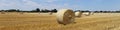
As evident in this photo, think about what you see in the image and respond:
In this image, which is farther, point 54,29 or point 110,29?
point 110,29

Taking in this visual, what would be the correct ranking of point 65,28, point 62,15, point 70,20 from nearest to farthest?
point 65,28 < point 62,15 < point 70,20

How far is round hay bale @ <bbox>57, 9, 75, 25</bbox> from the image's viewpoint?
1989 cm

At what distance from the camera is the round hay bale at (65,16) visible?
65.3 feet

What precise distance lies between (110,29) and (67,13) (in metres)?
4.14

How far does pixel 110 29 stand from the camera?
1769 centimetres

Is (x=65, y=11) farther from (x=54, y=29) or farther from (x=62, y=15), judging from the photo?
(x=54, y=29)

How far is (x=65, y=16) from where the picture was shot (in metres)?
20.4

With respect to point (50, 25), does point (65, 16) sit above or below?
above

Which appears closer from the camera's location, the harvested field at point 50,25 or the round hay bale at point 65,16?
the harvested field at point 50,25

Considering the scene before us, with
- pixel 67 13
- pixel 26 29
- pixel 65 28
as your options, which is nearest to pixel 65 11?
pixel 67 13

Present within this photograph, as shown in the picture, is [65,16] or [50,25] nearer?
[50,25]

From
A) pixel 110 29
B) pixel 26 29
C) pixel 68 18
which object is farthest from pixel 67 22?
pixel 26 29

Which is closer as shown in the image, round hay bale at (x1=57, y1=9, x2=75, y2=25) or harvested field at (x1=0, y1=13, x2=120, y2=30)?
harvested field at (x1=0, y1=13, x2=120, y2=30)

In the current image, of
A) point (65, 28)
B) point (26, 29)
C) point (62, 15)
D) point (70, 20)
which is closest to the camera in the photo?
point (26, 29)
